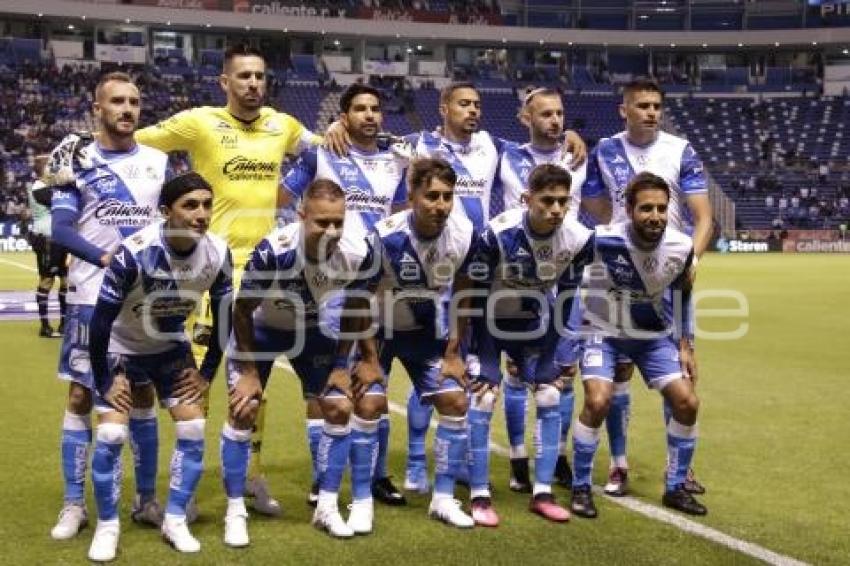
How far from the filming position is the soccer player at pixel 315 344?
16.8 feet

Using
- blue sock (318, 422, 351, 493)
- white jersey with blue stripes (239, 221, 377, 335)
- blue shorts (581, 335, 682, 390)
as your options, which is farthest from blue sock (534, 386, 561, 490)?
white jersey with blue stripes (239, 221, 377, 335)

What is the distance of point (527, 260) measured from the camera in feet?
18.6

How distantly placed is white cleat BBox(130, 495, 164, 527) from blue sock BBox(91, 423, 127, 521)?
0.46 meters

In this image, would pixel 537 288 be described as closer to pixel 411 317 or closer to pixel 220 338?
pixel 411 317

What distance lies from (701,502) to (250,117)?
3790 millimetres

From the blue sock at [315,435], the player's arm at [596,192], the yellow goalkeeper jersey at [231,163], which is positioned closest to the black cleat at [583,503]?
the blue sock at [315,435]

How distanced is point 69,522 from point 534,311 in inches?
115

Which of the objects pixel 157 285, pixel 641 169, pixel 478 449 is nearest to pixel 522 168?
pixel 641 169

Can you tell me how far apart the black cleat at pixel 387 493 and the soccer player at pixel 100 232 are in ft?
4.44

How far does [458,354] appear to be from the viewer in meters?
5.60

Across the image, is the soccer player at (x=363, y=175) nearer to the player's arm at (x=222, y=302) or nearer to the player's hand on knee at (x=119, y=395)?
the player's arm at (x=222, y=302)

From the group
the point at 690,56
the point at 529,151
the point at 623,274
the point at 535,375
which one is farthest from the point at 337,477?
the point at 690,56

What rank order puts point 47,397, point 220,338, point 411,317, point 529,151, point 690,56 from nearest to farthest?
point 220,338 → point 411,317 → point 529,151 → point 47,397 → point 690,56

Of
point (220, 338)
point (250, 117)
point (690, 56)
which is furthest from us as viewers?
point (690, 56)
